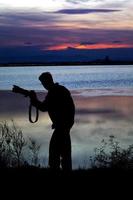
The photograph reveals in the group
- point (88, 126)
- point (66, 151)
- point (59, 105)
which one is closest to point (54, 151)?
point (66, 151)

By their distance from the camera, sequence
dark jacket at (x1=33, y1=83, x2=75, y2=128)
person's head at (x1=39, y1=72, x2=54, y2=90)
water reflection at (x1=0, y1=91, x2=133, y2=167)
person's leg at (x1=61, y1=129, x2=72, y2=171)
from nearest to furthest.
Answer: person's head at (x1=39, y1=72, x2=54, y2=90), dark jacket at (x1=33, y1=83, x2=75, y2=128), person's leg at (x1=61, y1=129, x2=72, y2=171), water reflection at (x1=0, y1=91, x2=133, y2=167)

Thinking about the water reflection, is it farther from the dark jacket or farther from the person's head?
the person's head

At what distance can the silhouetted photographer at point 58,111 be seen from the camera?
7.95 m

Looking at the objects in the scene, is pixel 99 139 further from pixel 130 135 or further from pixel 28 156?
pixel 28 156

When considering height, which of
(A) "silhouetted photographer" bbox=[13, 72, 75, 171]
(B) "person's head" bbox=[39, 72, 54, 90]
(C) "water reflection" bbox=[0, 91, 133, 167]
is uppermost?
(C) "water reflection" bbox=[0, 91, 133, 167]

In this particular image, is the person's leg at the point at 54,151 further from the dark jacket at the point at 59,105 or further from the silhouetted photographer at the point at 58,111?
the dark jacket at the point at 59,105

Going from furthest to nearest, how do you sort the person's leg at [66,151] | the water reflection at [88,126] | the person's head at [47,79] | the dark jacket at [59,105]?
1. the water reflection at [88,126]
2. the person's leg at [66,151]
3. the dark jacket at [59,105]
4. the person's head at [47,79]

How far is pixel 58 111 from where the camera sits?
26.3 feet

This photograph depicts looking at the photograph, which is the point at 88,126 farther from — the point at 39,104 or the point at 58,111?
the point at 39,104

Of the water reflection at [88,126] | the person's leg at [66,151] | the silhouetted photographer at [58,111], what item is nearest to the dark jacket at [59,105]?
the silhouetted photographer at [58,111]

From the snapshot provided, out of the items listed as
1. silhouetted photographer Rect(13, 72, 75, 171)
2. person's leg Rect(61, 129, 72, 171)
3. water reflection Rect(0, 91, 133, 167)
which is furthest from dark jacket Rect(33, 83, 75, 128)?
water reflection Rect(0, 91, 133, 167)

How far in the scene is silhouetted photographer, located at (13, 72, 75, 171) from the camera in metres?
7.95

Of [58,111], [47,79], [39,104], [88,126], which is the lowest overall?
[58,111]

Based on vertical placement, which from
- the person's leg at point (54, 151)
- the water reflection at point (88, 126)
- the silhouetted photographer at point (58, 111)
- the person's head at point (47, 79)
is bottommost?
the person's leg at point (54, 151)
